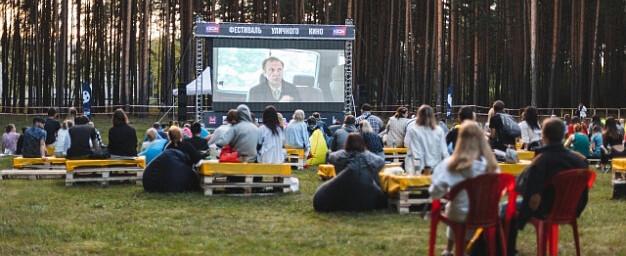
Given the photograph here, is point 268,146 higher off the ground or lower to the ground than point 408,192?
higher

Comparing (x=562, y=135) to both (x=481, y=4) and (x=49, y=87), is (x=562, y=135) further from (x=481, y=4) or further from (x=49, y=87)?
(x=49, y=87)

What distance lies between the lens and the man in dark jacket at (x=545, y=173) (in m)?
6.08

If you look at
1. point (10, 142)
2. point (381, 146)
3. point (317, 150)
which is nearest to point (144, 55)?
point (10, 142)

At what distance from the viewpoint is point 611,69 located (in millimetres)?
47562

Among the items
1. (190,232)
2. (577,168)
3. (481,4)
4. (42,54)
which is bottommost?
(190,232)

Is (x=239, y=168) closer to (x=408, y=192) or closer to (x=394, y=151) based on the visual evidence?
(x=408, y=192)

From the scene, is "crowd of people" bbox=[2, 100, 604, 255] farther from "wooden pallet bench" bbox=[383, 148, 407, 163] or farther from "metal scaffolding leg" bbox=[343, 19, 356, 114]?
"metal scaffolding leg" bbox=[343, 19, 356, 114]

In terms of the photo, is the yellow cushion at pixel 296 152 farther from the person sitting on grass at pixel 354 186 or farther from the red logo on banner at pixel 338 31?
the red logo on banner at pixel 338 31

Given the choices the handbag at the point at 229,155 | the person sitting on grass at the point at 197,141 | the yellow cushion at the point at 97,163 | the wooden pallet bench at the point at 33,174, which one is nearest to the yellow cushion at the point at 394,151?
the person sitting on grass at the point at 197,141

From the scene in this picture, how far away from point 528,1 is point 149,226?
34128mm

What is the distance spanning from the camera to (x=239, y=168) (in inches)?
455

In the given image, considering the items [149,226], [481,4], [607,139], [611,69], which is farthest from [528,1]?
[149,226]

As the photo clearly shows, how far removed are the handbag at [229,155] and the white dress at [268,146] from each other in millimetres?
383

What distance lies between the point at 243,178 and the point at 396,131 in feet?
20.2
